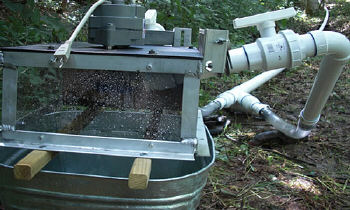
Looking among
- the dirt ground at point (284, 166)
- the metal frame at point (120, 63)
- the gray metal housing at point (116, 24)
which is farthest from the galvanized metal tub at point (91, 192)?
the dirt ground at point (284, 166)

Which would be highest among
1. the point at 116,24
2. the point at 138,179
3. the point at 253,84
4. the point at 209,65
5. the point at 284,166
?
the point at 116,24

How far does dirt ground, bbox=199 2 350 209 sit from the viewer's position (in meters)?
1.72

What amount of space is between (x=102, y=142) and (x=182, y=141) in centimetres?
26

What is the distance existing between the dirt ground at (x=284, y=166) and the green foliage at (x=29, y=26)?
4.09 ft

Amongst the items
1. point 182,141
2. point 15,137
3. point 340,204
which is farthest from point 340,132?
point 15,137

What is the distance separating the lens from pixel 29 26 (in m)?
2.31

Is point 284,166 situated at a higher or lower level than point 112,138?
lower

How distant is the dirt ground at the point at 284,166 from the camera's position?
172 centimetres

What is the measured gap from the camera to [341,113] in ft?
9.40

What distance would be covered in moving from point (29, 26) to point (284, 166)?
184cm

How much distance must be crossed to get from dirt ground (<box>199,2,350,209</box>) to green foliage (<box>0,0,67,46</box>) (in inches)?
49.0

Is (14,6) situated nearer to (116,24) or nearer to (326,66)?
(116,24)

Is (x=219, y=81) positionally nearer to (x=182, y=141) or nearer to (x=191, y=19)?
(x=191, y=19)

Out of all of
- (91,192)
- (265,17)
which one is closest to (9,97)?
(91,192)
